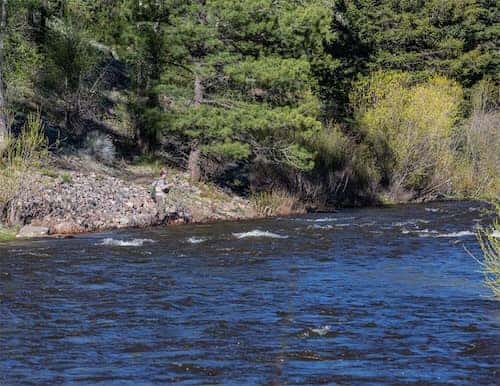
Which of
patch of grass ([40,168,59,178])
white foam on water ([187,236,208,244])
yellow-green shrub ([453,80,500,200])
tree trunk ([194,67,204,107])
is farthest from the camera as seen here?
yellow-green shrub ([453,80,500,200])

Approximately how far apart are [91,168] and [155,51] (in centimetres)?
555

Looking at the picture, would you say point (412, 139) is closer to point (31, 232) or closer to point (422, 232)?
point (422, 232)

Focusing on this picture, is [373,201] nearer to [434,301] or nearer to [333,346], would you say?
[434,301]

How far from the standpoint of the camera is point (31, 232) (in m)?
25.7

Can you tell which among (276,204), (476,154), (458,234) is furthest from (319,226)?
(476,154)

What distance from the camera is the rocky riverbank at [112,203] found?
87.9 ft

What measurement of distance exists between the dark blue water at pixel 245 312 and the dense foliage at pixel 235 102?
8.98m

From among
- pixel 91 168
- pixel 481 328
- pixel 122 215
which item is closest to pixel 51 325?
pixel 481 328

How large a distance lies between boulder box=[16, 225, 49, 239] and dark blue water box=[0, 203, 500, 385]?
112 centimetres

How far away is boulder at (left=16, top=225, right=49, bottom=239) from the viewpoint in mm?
25500

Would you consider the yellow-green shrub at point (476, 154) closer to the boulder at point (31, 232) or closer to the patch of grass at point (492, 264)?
the patch of grass at point (492, 264)

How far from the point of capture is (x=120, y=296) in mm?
17000

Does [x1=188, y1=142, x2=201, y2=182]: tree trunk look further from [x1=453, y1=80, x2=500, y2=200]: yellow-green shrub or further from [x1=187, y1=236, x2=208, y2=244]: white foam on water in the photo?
[x1=453, y1=80, x2=500, y2=200]: yellow-green shrub

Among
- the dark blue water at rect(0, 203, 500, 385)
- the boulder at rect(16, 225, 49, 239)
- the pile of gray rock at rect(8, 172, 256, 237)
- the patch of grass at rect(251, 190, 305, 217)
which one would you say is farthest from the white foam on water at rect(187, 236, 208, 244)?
the patch of grass at rect(251, 190, 305, 217)
